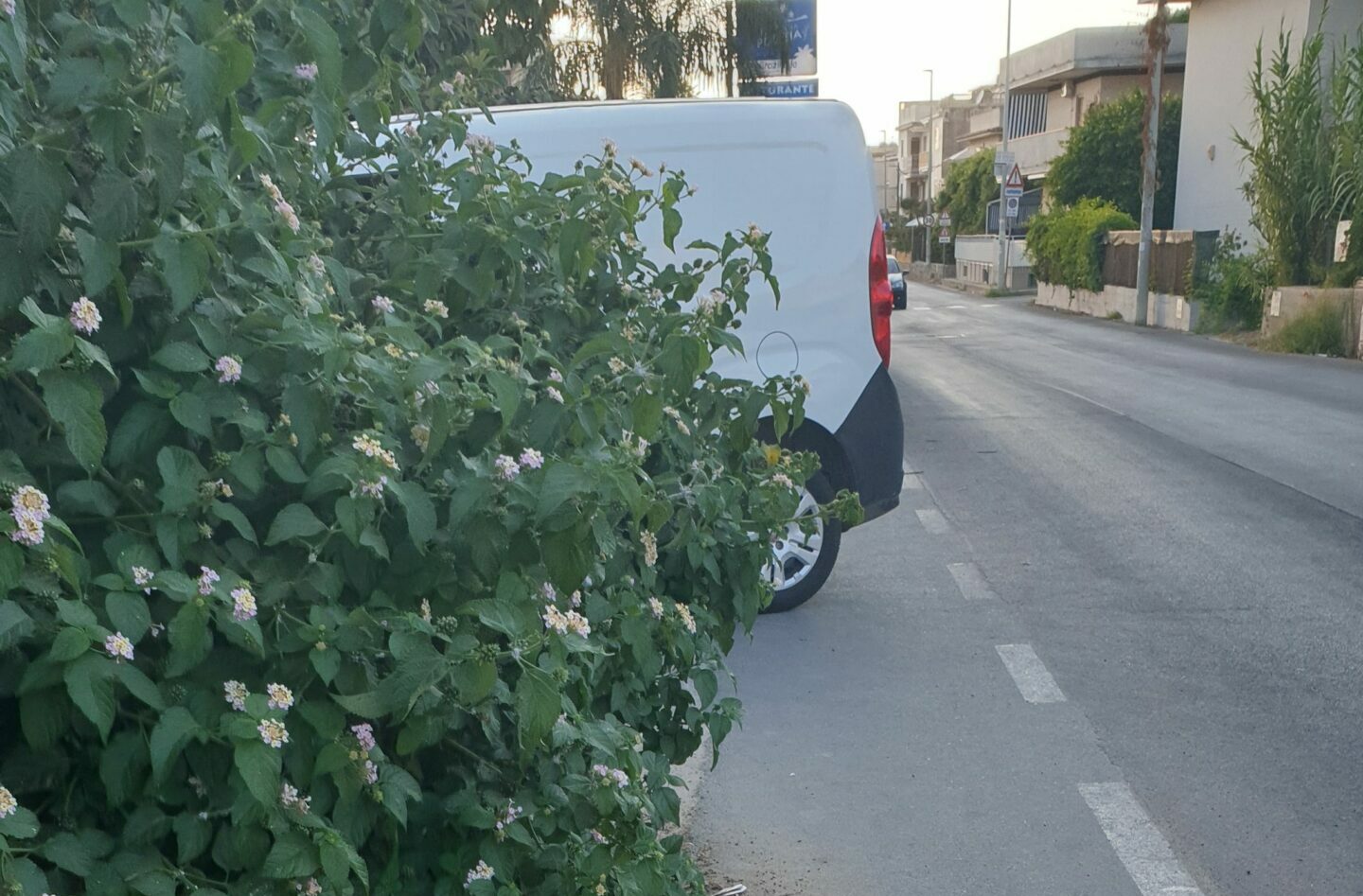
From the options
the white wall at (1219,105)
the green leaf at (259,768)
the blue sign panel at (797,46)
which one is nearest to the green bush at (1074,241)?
the white wall at (1219,105)

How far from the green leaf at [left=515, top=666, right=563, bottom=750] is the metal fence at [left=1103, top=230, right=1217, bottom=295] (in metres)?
31.1

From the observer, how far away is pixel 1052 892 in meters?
3.88

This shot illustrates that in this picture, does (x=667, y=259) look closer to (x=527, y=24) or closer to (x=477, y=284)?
(x=477, y=284)

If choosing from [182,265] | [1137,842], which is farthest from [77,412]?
[1137,842]

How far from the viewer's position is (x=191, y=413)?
1979mm

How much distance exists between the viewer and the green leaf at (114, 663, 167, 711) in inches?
71.7

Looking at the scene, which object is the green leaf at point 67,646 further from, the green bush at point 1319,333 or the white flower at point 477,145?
the green bush at point 1319,333

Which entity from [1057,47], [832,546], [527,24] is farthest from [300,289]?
[1057,47]

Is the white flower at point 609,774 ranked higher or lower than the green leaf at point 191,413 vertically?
lower

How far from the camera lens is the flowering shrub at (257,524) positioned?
1842 mm

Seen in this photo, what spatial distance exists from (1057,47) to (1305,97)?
1212 inches

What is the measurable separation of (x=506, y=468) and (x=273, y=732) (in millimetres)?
497

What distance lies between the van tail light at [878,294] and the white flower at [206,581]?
15.6 feet

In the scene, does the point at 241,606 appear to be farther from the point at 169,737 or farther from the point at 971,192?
the point at 971,192
